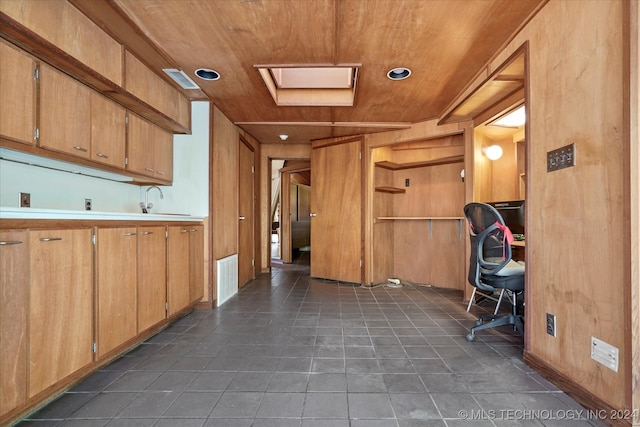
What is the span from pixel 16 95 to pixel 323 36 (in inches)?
73.7

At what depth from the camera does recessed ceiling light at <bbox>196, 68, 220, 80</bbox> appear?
2361 mm

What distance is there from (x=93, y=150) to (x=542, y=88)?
10.3 feet

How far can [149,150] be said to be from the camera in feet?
8.63

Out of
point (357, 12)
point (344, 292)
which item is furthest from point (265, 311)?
point (357, 12)

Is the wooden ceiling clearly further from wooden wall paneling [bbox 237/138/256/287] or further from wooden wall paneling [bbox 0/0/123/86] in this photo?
wooden wall paneling [bbox 237/138/256/287]

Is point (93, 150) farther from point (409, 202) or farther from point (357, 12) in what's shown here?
point (409, 202)

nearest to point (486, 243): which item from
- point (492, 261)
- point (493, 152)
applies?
point (492, 261)

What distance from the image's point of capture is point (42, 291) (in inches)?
51.4

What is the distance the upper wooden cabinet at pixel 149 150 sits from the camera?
2.40m

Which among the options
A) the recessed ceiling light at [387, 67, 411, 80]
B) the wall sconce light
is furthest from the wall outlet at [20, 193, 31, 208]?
the wall sconce light

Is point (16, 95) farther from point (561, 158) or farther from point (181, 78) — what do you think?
point (561, 158)

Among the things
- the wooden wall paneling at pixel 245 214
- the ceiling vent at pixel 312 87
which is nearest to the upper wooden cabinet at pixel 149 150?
the wooden wall paneling at pixel 245 214

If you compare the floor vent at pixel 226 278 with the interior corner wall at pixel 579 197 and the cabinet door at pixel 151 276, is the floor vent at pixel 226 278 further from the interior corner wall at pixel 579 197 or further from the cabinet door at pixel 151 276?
the interior corner wall at pixel 579 197

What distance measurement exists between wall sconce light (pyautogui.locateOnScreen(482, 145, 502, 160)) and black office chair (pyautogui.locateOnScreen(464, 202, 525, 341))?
1.38 metres
